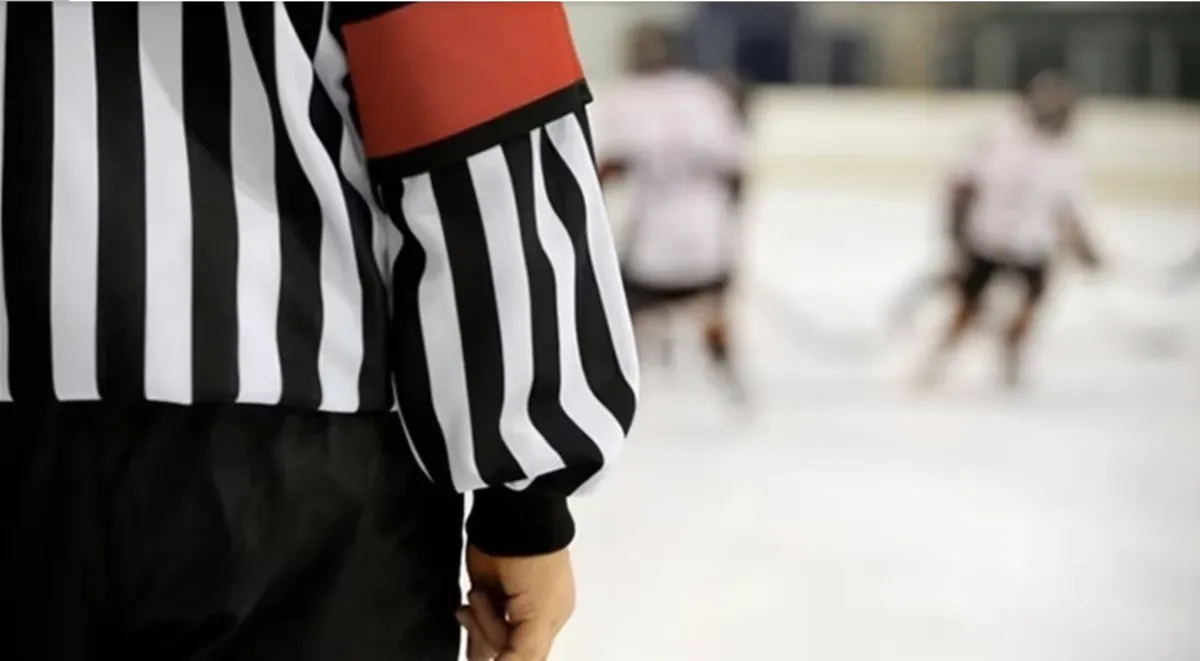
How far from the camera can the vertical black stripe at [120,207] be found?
0.46 meters

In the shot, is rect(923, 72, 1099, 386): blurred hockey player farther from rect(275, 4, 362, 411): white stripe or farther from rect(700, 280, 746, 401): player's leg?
rect(275, 4, 362, 411): white stripe

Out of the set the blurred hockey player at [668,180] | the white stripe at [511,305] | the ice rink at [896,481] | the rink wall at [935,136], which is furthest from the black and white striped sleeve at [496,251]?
the rink wall at [935,136]

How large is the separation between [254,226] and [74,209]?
0.21 ft

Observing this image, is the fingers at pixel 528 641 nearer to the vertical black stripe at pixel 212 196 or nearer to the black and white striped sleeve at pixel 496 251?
the black and white striped sleeve at pixel 496 251

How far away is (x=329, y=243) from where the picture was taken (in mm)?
488

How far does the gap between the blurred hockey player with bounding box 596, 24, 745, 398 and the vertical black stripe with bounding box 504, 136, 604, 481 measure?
1.21m

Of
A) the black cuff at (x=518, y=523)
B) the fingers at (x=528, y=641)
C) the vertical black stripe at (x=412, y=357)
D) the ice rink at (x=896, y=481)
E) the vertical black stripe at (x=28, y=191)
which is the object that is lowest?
the ice rink at (x=896, y=481)

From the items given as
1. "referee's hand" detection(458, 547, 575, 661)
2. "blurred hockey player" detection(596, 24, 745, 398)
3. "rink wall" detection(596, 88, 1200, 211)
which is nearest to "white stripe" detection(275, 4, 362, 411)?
"referee's hand" detection(458, 547, 575, 661)

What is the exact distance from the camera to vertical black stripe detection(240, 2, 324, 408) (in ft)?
1.57

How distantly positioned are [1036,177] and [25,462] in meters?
1.61

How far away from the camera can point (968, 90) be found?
184 cm

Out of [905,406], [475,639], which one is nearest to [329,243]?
[475,639]

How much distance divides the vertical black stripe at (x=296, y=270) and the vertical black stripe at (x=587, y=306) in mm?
92

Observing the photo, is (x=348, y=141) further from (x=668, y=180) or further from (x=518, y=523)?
(x=668, y=180)
